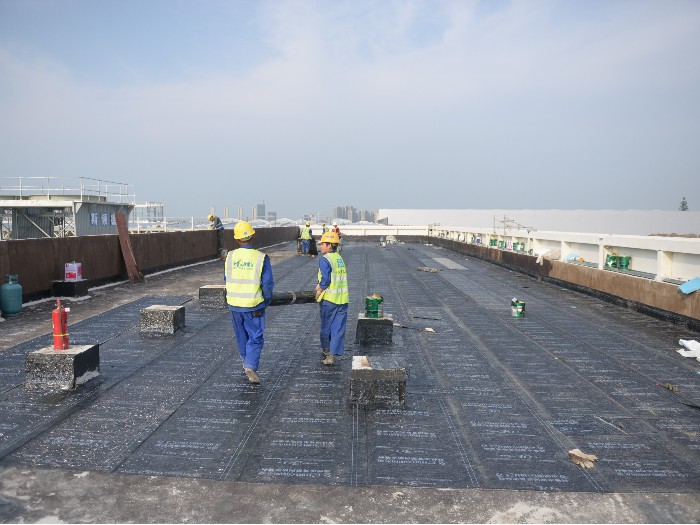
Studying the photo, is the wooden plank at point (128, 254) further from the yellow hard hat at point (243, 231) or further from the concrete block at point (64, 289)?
the yellow hard hat at point (243, 231)

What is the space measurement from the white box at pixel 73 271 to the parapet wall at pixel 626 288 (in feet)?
42.3

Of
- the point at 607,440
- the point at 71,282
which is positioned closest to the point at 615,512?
the point at 607,440

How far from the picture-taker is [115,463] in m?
4.57

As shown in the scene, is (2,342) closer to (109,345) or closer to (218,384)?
(109,345)

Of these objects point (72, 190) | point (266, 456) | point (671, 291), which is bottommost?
point (266, 456)

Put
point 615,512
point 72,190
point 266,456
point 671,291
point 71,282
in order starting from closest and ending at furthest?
point 615,512, point 266,456, point 671,291, point 71,282, point 72,190

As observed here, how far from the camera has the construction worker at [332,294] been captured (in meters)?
7.83

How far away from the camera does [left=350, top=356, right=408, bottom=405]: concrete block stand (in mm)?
6043

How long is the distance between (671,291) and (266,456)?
31.1 ft

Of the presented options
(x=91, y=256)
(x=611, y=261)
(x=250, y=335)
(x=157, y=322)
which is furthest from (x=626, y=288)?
(x=91, y=256)

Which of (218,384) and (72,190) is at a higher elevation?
(72,190)

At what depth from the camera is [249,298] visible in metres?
6.91

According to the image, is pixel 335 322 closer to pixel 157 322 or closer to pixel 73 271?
pixel 157 322

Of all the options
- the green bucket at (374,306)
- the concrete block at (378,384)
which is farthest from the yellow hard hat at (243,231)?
the green bucket at (374,306)
